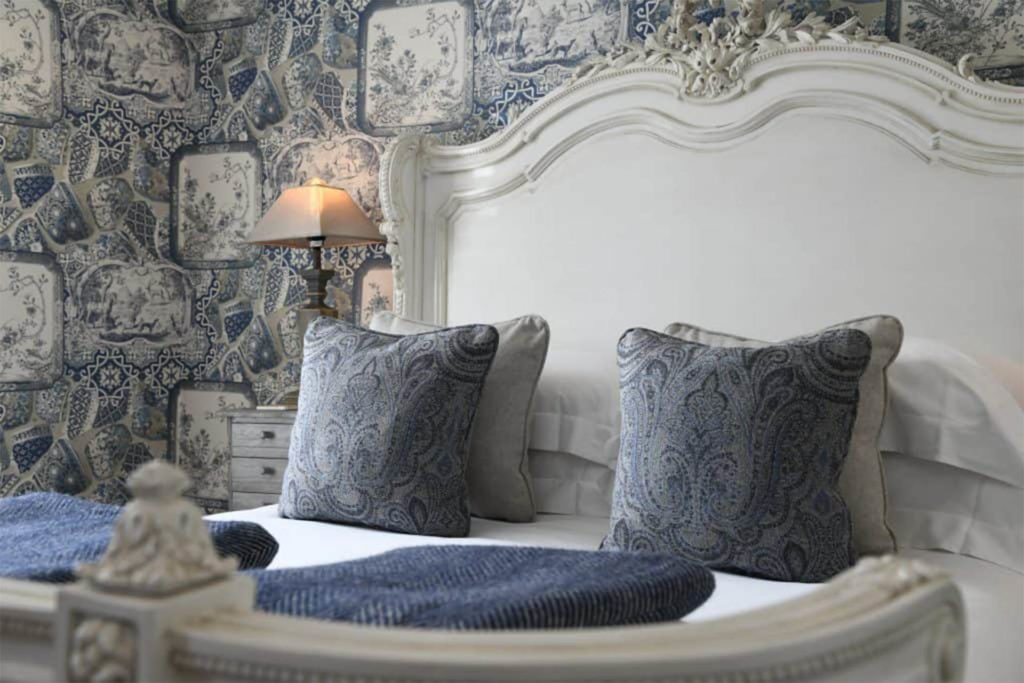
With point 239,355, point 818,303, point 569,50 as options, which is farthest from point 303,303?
point 818,303

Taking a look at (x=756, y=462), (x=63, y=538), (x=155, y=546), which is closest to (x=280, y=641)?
(x=155, y=546)

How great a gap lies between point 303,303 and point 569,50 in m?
1.14

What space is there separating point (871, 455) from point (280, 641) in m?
1.32

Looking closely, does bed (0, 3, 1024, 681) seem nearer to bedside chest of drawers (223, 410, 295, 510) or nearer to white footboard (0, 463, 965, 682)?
bedside chest of drawers (223, 410, 295, 510)

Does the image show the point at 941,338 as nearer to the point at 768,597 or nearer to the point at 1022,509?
the point at 1022,509

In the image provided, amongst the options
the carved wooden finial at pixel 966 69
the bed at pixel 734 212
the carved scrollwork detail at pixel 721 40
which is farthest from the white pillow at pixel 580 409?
the carved wooden finial at pixel 966 69

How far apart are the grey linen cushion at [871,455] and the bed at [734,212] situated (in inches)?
2.6

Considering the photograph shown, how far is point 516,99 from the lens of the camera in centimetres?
307

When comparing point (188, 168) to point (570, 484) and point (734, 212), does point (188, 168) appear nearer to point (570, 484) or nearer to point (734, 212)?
point (734, 212)

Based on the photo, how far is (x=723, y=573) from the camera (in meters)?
1.66

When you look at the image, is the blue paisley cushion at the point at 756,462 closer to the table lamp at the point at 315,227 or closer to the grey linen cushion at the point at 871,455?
the grey linen cushion at the point at 871,455

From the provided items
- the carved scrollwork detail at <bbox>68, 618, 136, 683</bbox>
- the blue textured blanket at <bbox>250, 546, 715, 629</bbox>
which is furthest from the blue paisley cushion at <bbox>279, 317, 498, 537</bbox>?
the carved scrollwork detail at <bbox>68, 618, 136, 683</bbox>

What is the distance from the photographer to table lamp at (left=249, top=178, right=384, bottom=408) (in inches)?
119

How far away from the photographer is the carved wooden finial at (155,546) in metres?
0.70
